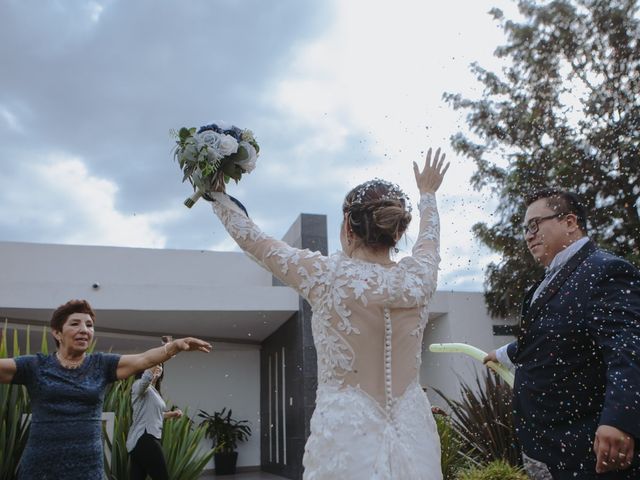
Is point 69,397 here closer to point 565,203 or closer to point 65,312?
point 65,312

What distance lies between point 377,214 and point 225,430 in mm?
13611

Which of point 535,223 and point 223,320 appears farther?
point 223,320

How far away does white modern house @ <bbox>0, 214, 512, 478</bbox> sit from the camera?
37.9 feet

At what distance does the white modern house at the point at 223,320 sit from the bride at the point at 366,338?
382 inches

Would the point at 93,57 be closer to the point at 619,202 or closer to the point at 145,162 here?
the point at 145,162

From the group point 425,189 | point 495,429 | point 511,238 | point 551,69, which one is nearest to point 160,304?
point 511,238

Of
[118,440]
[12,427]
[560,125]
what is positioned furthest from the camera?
[560,125]

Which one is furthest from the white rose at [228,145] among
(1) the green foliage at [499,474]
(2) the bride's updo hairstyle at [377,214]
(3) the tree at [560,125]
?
(3) the tree at [560,125]

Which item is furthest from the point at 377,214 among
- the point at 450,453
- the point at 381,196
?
the point at 450,453

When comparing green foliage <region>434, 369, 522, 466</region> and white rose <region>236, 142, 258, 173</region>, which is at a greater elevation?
white rose <region>236, 142, 258, 173</region>

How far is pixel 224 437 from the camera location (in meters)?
14.3

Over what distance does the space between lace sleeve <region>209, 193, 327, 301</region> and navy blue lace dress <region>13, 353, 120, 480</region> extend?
4.91ft

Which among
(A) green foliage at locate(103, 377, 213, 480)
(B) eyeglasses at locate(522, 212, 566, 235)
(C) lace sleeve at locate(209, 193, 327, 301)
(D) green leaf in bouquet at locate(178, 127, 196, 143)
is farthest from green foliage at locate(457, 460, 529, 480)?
(D) green leaf in bouquet at locate(178, 127, 196, 143)

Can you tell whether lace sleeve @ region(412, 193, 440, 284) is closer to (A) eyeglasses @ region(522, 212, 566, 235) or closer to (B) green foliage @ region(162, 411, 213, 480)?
(A) eyeglasses @ region(522, 212, 566, 235)
